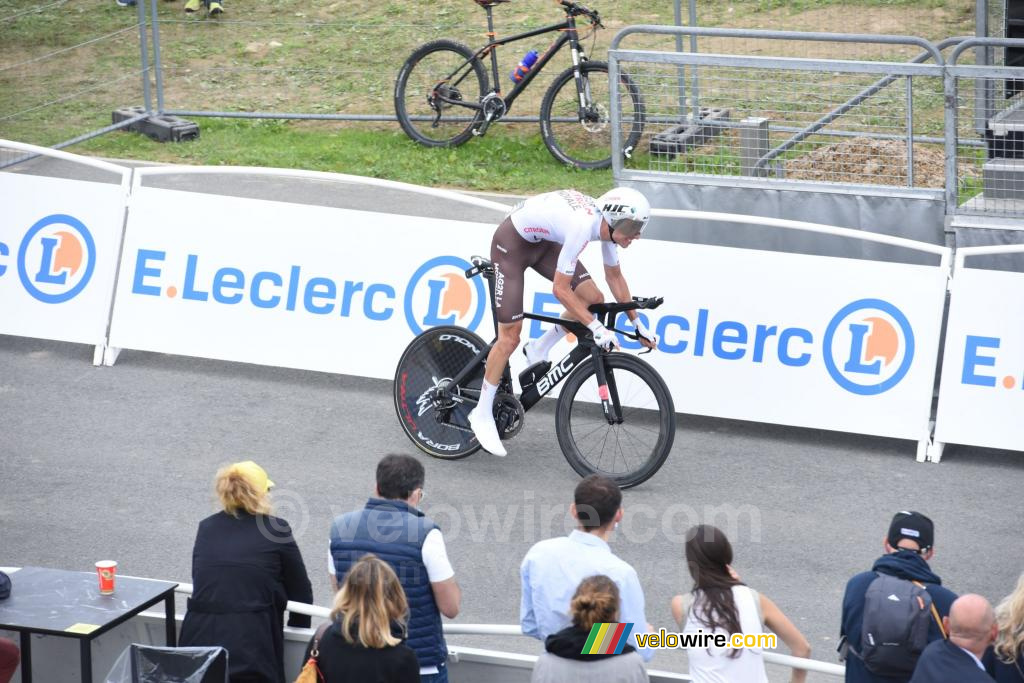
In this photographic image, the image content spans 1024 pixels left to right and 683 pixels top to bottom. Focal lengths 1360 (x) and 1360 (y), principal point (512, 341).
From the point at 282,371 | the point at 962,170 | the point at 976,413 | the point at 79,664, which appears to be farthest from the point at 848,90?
the point at 79,664

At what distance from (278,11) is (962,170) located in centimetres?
1221

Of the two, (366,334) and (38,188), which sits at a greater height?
(38,188)

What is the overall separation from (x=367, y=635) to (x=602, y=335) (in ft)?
11.9

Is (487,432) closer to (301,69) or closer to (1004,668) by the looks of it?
(1004,668)

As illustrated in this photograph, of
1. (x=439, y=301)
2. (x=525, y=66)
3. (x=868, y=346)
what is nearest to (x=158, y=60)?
(x=525, y=66)

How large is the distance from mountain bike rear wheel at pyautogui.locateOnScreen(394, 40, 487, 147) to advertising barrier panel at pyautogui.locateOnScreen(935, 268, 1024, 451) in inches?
299

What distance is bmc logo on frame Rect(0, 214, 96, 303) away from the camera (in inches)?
421

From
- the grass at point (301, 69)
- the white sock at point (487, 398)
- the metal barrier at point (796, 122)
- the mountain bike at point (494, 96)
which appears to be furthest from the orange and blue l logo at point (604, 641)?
the mountain bike at point (494, 96)

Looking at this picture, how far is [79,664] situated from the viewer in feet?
20.6

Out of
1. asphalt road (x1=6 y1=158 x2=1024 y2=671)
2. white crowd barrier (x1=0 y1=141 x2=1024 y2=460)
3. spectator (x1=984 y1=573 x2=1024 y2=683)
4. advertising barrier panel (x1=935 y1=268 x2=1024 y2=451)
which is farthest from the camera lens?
white crowd barrier (x1=0 y1=141 x2=1024 y2=460)

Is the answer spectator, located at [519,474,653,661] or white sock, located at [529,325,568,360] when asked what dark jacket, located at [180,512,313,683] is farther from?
white sock, located at [529,325,568,360]

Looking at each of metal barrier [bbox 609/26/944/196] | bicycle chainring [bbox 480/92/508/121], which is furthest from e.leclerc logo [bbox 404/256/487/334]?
bicycle chainring [bbox 480/92/508/121]

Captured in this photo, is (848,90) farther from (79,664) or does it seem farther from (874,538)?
(79,664)

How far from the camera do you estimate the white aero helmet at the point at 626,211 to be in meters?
8.20
